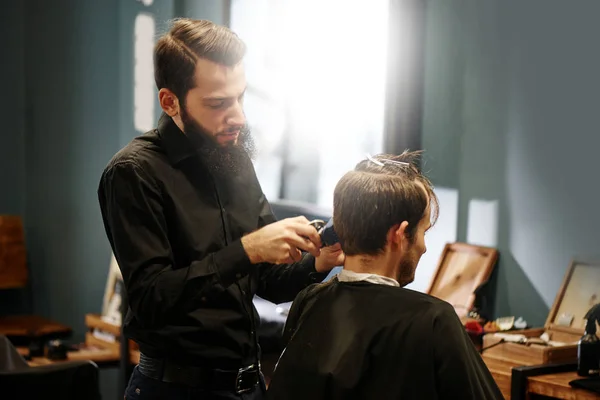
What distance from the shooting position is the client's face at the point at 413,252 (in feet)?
6.37

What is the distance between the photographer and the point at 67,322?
6.21m

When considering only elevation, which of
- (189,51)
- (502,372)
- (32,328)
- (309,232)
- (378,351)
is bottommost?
(32,328)

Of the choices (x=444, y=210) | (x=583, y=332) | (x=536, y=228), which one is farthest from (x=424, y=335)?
(x=444, y=210)

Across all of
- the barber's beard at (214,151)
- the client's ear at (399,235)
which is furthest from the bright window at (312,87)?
the client's ear at (399,235)

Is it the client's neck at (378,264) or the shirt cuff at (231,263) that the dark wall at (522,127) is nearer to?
the client's neck at (378,264)

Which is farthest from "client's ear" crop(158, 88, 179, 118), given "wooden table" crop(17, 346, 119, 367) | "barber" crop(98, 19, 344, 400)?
"wooden table" crop(17, 346, 119, 367)

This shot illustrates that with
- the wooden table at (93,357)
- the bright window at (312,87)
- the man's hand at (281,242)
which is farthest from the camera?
the wooden table at (93,357)

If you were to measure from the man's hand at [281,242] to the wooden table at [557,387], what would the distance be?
106cm

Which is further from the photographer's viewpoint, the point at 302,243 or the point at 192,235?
the point at 192,235

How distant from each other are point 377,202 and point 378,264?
0.15 m

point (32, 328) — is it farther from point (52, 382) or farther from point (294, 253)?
point (294, 253)

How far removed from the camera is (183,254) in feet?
6.83

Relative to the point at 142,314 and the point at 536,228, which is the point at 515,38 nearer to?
the point at 536,228

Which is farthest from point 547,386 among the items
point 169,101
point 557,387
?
point 169,101
